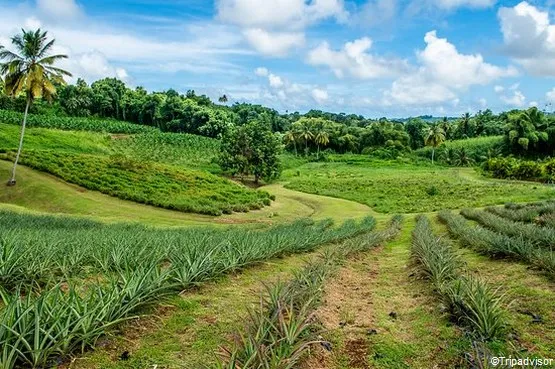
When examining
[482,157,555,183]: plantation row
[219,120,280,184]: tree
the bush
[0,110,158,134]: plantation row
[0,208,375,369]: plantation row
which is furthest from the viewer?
[0,110,158,134]: plantation row

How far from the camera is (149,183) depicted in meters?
38.8

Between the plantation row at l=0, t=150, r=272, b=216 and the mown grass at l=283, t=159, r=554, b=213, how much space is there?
513 inches

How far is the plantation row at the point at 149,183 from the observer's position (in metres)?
35.5

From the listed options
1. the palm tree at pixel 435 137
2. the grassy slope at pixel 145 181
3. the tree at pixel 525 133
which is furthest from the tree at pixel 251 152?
the tree at pixel 525 133

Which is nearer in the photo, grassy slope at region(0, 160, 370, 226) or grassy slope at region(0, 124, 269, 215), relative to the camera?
grassy slope at region(0, 160, 370, 226)

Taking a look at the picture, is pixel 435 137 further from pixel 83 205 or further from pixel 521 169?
pixel 83 205

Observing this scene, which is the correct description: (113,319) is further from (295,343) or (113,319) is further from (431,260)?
(431,260)

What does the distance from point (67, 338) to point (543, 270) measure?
25.6 feet

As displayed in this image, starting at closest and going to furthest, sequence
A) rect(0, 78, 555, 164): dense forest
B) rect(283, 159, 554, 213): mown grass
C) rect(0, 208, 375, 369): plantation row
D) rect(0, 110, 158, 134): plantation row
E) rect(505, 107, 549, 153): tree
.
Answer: rect(0, 208, 375, 369): plantation row → rect(283, 159, 554, 213): mown grass → rect(0, 110, 158, 134): plantation row → rect(505, 107, 549, 153): tree → rect(0, 78, 555, 164): dense forest

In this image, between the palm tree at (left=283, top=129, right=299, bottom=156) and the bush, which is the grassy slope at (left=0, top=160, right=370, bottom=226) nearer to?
the bush

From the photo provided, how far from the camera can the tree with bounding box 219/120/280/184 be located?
58781mm

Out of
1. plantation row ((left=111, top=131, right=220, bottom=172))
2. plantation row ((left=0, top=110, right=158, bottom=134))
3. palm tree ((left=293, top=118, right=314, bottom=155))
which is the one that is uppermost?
palm tree ((left=293, top=118, right=314, bottom=155))

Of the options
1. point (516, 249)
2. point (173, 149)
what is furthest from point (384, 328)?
point (173, 149)

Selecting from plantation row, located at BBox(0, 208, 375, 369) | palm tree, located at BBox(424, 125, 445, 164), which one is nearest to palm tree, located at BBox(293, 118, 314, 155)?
palm tree, located at BBox(424, 125, 445, 164)
